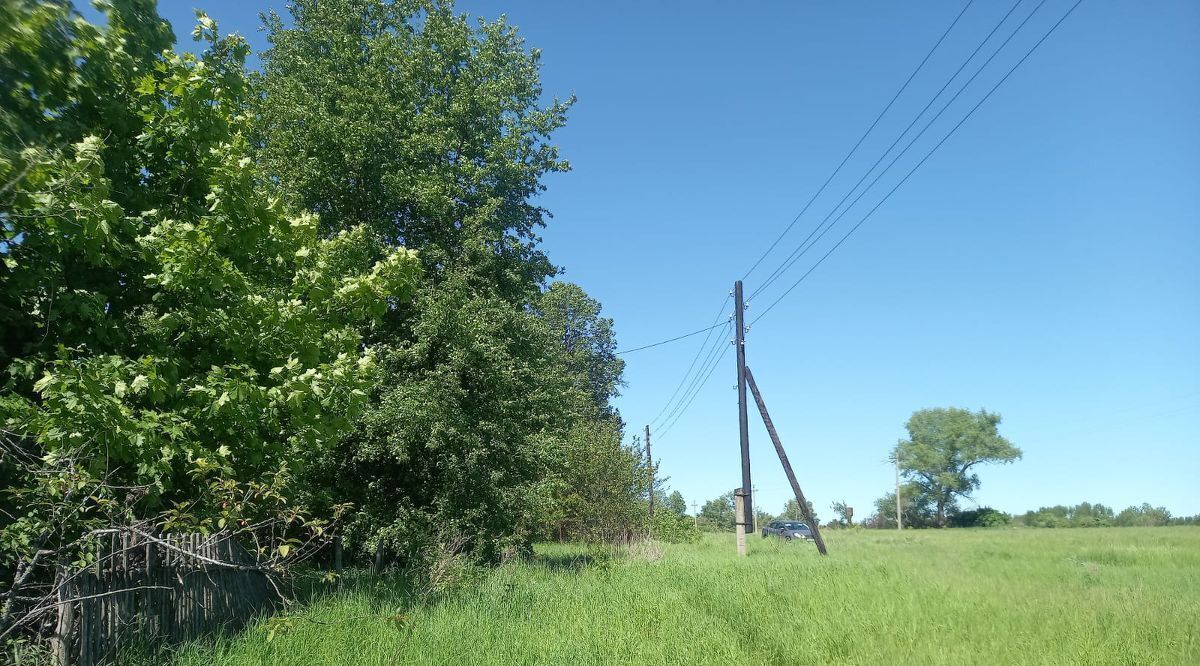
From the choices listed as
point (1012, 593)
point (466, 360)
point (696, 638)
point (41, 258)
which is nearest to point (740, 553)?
point (1012, 593)

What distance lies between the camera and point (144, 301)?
8.27 m

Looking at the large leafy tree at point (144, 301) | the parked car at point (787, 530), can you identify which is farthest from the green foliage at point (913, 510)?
the large leafy tree at point (144, 301)

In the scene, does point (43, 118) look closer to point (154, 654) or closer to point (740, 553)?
point (154, 654)

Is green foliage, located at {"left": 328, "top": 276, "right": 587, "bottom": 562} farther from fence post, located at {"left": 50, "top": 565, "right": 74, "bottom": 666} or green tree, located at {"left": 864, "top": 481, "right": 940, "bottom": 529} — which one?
green tree, located at {"left": 864, "top": 481, "right": 940, "bottom": 529}

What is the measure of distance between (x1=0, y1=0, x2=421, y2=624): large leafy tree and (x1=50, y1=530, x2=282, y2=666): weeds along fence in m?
0.31

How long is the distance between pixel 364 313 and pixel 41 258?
361 centimetres

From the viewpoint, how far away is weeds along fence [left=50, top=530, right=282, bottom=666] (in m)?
5.83

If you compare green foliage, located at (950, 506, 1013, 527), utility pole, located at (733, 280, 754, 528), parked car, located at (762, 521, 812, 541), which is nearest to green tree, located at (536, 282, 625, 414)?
parked car, located at (762, 521, 812, 541)

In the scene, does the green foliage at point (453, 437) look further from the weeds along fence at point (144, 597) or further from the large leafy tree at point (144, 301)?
the weeds along fence at point (144, 597)

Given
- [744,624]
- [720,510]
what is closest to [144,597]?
[744,624]

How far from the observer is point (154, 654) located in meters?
6.54

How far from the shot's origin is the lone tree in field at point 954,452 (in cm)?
9556

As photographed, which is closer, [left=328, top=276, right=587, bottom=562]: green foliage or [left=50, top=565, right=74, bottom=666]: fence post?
[left=50, top=565, right=74, bottom=666]: fence post

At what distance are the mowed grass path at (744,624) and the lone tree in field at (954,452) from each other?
3586 inches
